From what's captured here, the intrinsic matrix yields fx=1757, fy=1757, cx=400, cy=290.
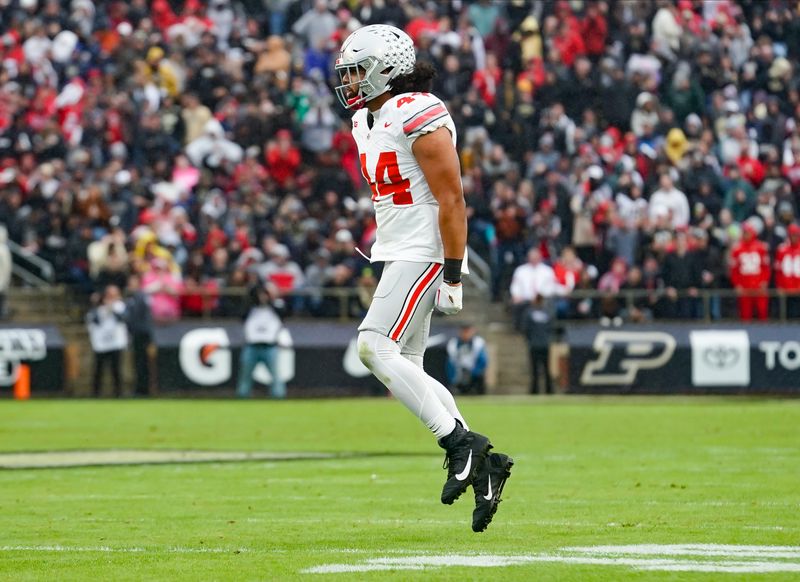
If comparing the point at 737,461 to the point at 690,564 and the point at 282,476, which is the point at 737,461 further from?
the point at 690,564

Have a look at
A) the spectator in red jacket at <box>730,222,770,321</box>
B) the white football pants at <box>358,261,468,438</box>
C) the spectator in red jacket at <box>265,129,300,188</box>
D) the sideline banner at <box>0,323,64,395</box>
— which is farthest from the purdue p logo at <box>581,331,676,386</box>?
the white football pants at <box>358,261,468,438</box>

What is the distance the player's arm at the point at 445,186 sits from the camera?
795 centimetres

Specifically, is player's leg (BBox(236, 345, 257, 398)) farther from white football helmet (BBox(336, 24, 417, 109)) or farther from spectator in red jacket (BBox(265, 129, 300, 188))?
white football helmet (BBox(336, 24, 417, 109))

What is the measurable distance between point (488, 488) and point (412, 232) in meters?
1.24

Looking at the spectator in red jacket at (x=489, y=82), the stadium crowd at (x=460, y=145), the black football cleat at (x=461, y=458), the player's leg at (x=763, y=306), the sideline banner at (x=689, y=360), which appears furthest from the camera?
the spectator in red jacket at (x=489, y=82)

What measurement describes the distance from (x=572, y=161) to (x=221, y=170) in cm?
547

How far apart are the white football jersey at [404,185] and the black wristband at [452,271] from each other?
0.18m

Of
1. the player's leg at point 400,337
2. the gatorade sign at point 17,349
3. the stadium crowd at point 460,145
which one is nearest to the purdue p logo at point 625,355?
the stadium crowd at point 460,145

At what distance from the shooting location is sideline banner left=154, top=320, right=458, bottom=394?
25.5m

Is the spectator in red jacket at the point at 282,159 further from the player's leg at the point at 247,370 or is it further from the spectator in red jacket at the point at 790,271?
the spectator in red jacket at the point at 790,271

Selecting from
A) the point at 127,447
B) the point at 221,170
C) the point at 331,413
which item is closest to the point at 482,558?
the point at 127,447

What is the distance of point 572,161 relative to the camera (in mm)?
27500

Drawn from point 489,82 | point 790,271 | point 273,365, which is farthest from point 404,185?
point 489,82

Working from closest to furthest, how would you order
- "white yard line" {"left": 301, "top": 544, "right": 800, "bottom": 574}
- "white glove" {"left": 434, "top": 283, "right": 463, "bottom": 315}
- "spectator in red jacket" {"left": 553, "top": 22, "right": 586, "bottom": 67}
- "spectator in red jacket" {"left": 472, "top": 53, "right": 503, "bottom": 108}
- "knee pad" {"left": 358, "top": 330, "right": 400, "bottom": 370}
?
1. "white yard line" {"left": 301, "top": 544, "right": 800, "bottom": 574}
2. "white glove" {"left": 434, "top": 283, "right": 463, "bottom": 315}
3. "knee pad" {"left": 358, "top": 330, "right": 400, "bottom": 370}
4. "spectator in red jacket" {"left": 472, "top": 53, "right": 503, "bottom": 108}
5. "spectator in red jacket" {"left": 553, "top": 22, "right": 586, "bottom": 67}
